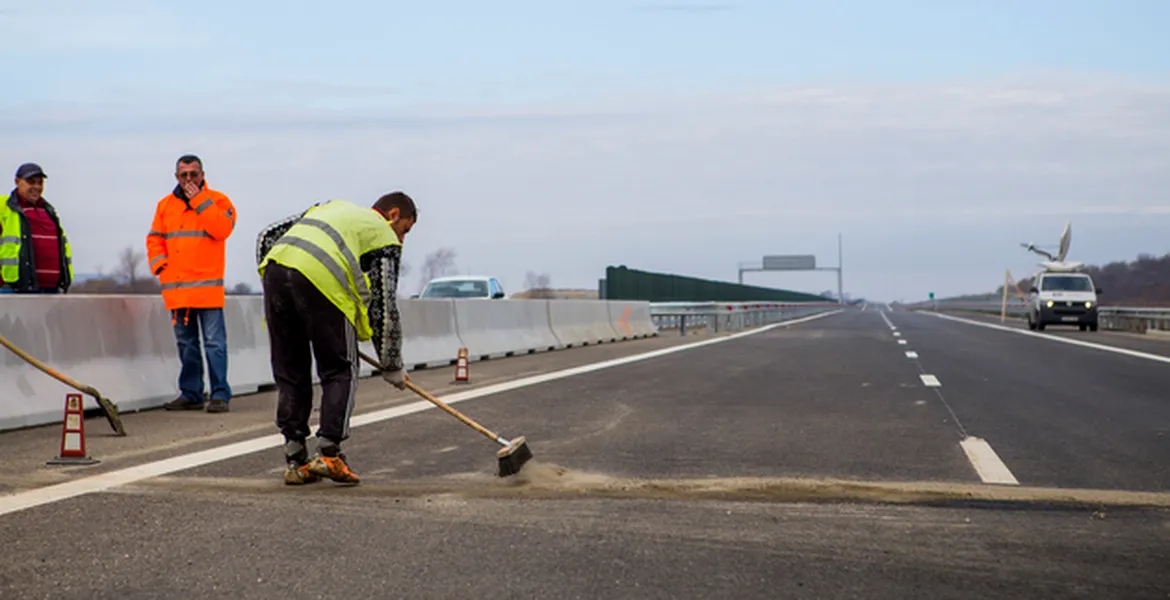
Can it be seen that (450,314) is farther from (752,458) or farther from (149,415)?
(752,458)

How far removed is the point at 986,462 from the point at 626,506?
2.71 m

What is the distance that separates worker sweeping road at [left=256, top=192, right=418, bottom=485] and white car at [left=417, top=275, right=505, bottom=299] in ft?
70.2

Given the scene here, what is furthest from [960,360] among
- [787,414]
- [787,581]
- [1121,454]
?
[787,581]

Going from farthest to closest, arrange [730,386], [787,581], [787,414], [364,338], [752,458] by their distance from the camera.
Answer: [730,386]
[787,414]
[752,458]
[364,338]
[787,581]

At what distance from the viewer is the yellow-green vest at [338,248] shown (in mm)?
6273

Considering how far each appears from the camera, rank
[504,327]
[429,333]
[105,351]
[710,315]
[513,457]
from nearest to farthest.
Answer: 1. [513,457]
2. [105,351]
3. [429,333]
4. [504,327]
5. [710,315]

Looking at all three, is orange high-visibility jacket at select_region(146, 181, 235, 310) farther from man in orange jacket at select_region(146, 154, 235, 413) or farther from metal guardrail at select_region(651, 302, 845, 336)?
metal guardrail at select_region(651, 302, 845, 336)

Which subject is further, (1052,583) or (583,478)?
(583,478)

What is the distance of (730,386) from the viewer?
13.2 meters

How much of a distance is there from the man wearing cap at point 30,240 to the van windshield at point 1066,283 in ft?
110

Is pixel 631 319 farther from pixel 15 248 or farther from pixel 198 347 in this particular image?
pixel 15 248

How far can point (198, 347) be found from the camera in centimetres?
1052

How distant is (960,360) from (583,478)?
13228mm

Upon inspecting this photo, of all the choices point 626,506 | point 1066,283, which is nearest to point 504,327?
point 626,506
